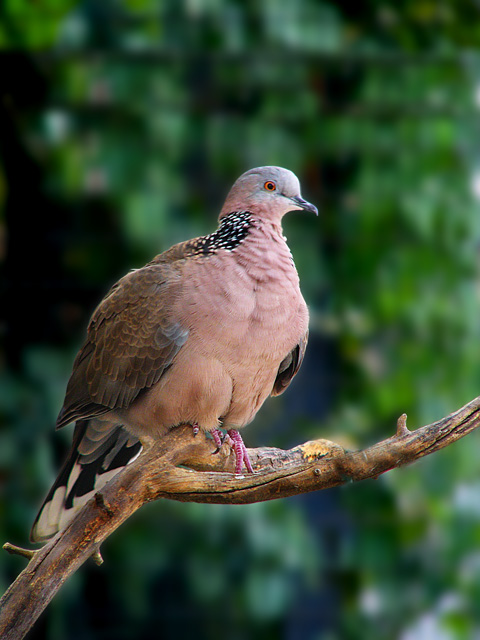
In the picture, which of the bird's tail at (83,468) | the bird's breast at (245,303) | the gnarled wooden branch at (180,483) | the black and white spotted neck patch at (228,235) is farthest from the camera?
the bird's tail at (83,468)

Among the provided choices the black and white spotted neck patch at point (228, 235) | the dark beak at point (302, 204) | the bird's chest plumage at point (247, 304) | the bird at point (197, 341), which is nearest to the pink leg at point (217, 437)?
the bird at point (197, 341)

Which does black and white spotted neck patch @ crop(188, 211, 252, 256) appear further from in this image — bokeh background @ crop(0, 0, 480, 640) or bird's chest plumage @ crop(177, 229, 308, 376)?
bokeh background @ crop(0, 0, 480, 640)

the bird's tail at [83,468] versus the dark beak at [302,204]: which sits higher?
the dark beak at [302,204]

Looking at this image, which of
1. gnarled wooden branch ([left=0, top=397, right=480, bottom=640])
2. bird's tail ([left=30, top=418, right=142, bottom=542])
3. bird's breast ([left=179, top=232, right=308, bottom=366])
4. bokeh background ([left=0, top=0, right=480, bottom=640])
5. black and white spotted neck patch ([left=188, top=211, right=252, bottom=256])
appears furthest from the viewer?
bokeh background ([left=0, top=0, right=480, bottom=640])

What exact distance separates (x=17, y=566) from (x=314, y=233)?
5.05ft

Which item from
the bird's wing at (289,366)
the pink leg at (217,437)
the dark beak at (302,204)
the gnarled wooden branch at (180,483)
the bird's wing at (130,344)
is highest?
the dark beak at (302,204)

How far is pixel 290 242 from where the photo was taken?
2980 millimetres

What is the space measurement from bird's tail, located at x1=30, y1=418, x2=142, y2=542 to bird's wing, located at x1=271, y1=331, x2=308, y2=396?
382 mm

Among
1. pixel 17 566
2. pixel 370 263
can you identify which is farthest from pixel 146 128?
pixel 17 566

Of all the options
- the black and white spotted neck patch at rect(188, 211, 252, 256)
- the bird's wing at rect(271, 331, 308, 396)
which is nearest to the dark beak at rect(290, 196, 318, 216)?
the black and white spotted neck patch at rect(188, 211, 252, 256)

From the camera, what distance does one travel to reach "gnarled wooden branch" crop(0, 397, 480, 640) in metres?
1.54

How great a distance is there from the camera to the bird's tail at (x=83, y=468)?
6.54ft

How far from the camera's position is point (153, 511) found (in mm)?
2988

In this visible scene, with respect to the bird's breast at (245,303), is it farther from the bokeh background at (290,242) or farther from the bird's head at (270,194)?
the bokeh background at (290,242)
